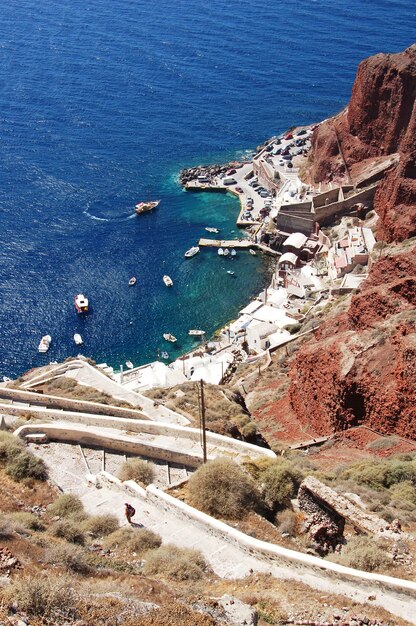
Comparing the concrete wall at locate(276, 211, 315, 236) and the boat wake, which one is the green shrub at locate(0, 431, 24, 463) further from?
the boat wake

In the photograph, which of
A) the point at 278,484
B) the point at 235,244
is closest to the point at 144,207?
the point at 235,244

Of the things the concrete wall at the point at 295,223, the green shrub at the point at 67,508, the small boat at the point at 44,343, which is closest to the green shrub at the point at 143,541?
the green shrub at the point at 67,508

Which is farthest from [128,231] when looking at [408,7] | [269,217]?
[408,7]

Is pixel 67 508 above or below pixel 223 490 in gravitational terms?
below

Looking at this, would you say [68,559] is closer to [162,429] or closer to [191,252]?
[162,429]

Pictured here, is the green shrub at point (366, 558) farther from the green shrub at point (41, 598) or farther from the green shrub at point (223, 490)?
the green shrub at point (41, 598)

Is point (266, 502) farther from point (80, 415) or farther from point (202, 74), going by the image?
point (202, 74)
